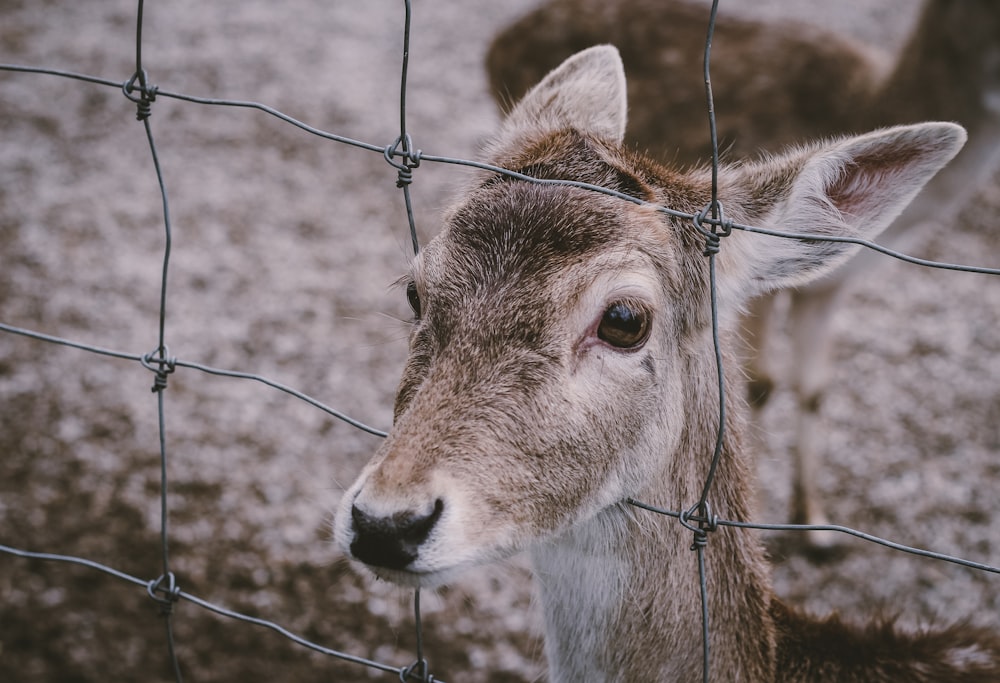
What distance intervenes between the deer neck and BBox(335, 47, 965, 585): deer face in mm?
93

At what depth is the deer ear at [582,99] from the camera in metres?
2.45

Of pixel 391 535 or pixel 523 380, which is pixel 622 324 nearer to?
pixel 523 380

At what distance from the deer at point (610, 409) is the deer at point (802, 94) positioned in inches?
83.6

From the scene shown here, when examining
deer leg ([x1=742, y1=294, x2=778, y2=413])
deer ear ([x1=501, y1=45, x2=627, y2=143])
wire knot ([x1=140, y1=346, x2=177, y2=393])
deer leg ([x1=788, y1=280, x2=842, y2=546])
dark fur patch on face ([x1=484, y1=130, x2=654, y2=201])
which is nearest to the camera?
dark fur patch on face ([x1=484, y1=130, x2=654, y2=201])

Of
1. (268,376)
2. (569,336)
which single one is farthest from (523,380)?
(268,376)

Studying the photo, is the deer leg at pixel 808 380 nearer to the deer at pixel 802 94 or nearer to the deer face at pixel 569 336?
the deer at pixel 802 94

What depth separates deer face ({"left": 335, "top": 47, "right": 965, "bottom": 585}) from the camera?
1.63m

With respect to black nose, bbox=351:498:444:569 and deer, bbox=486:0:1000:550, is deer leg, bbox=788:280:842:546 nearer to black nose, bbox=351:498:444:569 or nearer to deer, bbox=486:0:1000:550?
deer, bbox=486:0:1000:550

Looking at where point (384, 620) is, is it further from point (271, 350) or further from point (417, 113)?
point (417, 113)

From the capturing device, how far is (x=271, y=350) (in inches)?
219

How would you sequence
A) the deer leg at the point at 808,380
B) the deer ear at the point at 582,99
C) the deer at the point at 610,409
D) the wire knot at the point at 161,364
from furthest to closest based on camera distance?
the deer leg at the point at 808,380
the deer ear at the point at 582,99
the wire knot at the point at 161,364
the deer at the point at 610,409

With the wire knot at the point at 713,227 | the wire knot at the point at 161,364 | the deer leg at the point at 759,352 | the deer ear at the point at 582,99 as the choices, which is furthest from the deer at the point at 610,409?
the deer leg at the point at 759,352

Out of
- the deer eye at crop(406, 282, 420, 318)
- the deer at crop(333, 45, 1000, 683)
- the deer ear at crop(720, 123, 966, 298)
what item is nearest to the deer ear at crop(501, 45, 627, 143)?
the deer at crop(333, 45, 1000, 683)

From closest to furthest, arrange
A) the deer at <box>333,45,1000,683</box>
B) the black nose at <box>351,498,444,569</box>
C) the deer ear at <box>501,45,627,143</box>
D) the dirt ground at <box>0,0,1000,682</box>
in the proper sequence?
the black nose at <box>351,498,444,569</box> → the deer at <box>333,45,1000,683</box> → the deer ear at <box>501,45,627,143</box> → the dirt ground at <box>0,0,1000,682</box>
